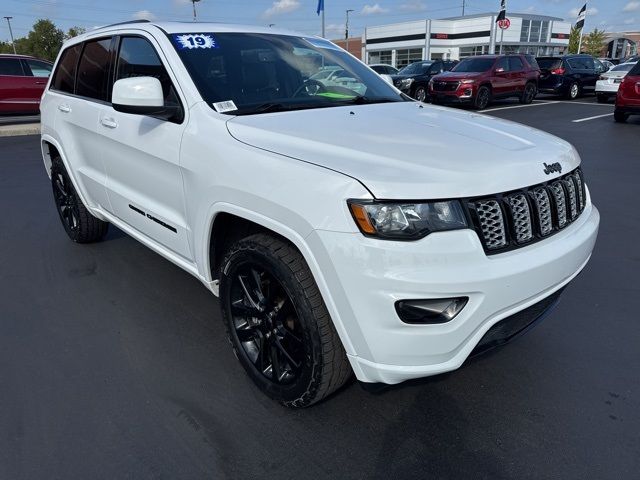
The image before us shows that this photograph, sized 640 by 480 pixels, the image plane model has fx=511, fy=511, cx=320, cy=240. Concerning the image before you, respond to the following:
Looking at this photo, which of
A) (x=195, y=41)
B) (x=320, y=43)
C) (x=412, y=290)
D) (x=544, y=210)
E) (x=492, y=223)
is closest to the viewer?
(x=412, y=290)

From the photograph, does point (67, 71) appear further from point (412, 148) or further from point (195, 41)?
point (412, 148)

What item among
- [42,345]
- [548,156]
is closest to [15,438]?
[42,345]

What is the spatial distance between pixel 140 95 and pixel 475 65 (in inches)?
634

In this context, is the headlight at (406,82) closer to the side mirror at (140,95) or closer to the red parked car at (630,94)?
the red parked car at (630,94)

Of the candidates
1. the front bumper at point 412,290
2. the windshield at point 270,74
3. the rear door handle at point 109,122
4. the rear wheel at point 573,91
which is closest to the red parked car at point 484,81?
the rear wheel at point 573,91

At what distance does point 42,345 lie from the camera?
122 inches

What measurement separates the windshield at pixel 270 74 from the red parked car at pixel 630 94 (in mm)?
10674

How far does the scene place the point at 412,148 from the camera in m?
2.19

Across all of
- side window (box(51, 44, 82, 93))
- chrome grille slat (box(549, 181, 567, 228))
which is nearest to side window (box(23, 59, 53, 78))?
side window (box(51, 44, 82, 93))

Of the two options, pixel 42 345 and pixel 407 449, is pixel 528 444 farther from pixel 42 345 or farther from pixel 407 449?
pixel 42 345

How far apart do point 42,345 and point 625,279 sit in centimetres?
411

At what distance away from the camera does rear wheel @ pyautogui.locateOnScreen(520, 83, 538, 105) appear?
59.3 feet

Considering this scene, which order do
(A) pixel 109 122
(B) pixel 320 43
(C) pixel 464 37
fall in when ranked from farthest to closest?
1. (C) pixel 464 37
2. (B) pixel 320 43
3. (A) pixel 109 122

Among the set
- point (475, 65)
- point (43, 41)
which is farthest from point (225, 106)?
point (43, 41)
